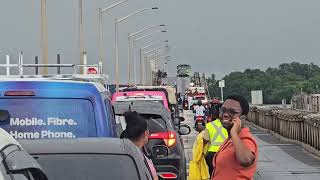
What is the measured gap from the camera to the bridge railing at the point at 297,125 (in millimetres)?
25375

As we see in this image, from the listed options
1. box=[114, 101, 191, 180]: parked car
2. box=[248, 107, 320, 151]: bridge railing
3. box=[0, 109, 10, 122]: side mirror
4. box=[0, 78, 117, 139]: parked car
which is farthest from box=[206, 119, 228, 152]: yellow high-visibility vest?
box=[248, 107, 320, 151]: bridge railing

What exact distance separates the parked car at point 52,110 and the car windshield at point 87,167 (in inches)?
83.0

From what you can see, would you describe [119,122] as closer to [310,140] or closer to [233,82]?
[310,140]

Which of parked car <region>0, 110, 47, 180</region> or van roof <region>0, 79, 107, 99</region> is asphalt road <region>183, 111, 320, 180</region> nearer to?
van roof <region>0, 79, 107, 99</region>

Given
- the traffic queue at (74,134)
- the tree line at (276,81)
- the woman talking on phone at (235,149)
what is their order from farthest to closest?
the tree line at (276,81) < the woman talking on phone at (235,149) < the traffic queue at (74,134)

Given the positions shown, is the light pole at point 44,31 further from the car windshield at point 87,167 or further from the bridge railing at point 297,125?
the car windshield at point 87,167

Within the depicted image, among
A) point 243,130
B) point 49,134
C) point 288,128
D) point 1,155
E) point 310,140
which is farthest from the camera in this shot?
point 288,128

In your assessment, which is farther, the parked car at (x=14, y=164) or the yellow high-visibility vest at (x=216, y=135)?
the yellow high-visibility vest at (x=216, y=135)

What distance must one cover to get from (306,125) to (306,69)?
10165cm

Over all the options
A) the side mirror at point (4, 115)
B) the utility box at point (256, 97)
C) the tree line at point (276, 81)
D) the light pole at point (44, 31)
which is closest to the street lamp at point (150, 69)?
the tree line at point (276, 81)

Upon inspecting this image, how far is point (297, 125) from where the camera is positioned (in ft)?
97.7

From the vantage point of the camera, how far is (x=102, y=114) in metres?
7.08

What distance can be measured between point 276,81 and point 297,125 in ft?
276

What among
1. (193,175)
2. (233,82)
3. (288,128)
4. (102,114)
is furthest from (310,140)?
(233,82)
